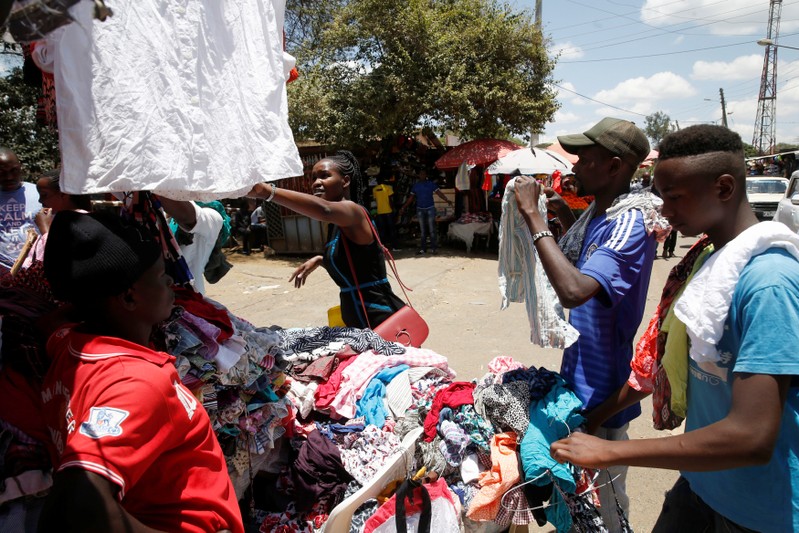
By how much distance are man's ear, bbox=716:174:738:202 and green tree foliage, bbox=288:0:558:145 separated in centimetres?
1036

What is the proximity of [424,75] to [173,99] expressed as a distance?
10856 millimetres

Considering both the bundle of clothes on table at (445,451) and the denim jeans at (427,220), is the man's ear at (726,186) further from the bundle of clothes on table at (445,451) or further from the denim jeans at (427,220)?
the denim jeans at (427,220)

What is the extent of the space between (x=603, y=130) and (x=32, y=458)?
2.34 meters

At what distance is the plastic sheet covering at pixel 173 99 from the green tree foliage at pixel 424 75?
1013cm

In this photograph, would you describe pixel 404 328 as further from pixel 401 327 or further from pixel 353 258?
pixel 353 258

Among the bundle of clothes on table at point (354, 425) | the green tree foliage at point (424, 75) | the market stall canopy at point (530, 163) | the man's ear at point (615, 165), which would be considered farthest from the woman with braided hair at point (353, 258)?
the green tree foliage at point (424, 75)

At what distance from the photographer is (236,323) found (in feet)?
6.50

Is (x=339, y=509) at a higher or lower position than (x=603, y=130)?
lower

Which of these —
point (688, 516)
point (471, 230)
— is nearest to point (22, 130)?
point (471, 230)

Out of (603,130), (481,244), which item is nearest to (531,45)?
(481,244)

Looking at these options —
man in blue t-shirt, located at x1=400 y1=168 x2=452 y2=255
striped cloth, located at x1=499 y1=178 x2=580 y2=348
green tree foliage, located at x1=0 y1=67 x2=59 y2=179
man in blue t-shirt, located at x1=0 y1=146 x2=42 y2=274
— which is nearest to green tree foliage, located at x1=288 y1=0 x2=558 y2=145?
man in blue t-shirt, located at x1=400 y1=168 x2=452 y2=255

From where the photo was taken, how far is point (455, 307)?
802 cm

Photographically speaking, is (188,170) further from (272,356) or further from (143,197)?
(272,356)

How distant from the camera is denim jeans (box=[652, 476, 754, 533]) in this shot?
1551 mm
